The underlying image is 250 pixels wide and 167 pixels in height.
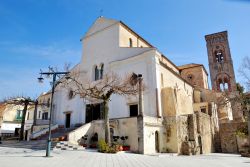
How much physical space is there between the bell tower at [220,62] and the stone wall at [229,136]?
19504 mm

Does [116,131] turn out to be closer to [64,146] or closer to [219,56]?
[64,146]

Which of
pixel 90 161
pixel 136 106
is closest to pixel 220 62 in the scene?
pixel 136 106

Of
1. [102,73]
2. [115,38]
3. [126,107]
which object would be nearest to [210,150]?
[126,107]

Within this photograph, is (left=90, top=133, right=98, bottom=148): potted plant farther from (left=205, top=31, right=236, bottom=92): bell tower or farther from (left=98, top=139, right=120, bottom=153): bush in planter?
(left=205, top=31, right=236, bottom=92): bell tower

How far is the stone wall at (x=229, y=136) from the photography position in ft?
92.7

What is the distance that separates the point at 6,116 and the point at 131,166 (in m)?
42.1

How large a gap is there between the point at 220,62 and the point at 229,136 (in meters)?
26.3

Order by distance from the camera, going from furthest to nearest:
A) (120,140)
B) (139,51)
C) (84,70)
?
1. (84,70)
2. (139,51)
3. (120,140)

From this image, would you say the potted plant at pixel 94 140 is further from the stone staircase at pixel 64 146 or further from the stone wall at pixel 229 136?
the stone wall at pixel 229 136

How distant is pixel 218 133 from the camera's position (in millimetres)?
29797

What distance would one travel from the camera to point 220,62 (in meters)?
50.4

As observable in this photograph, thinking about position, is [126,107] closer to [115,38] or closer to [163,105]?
[163,105]

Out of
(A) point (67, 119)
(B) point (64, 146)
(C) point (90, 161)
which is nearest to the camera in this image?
(C) point (90, 161)

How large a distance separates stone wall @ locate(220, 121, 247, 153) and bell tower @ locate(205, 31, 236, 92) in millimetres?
19504
